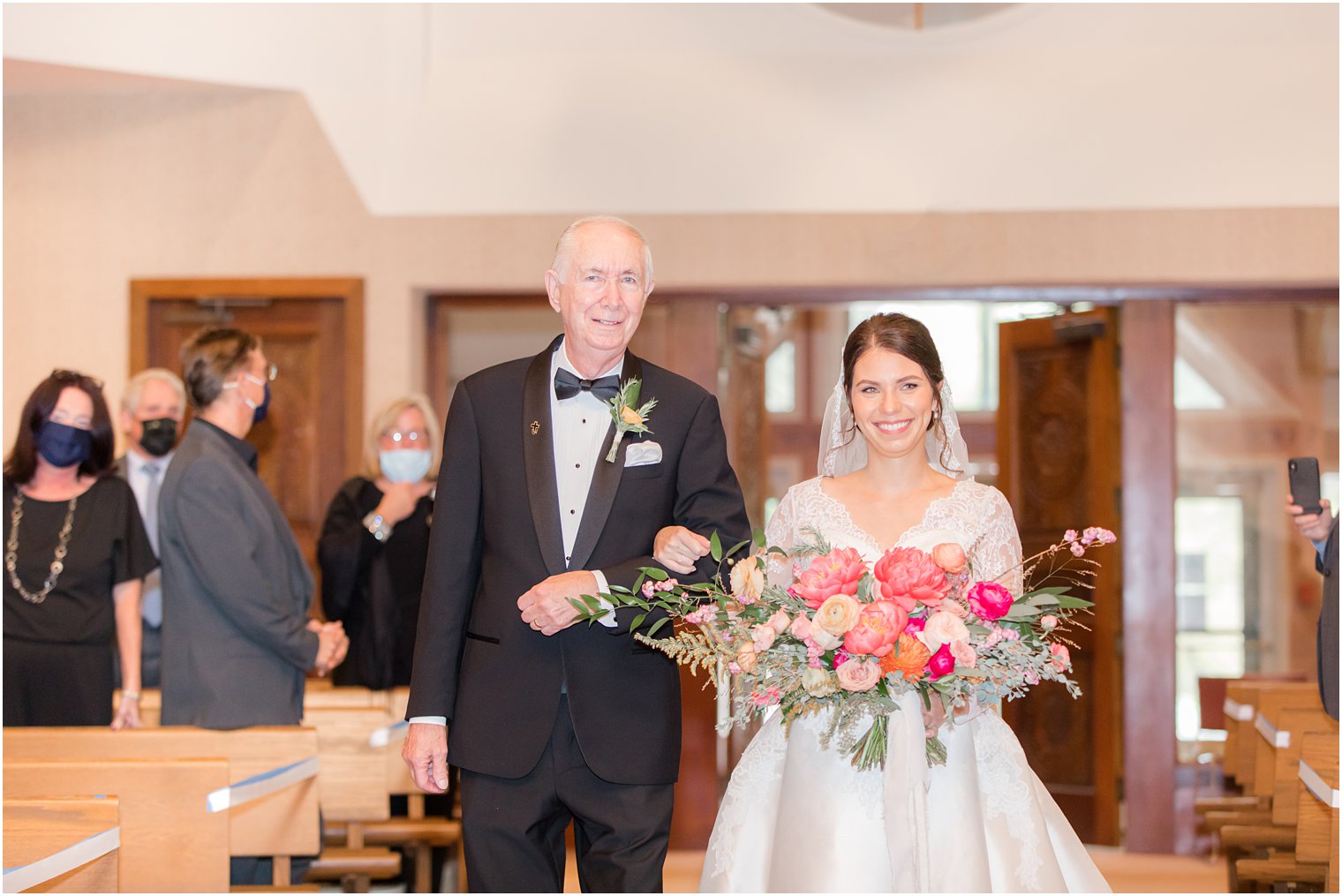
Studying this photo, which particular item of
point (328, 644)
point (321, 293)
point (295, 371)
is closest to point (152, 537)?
point (328, 644)

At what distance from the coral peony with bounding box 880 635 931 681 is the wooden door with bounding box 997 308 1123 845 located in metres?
4.50

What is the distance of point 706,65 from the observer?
20.5ft

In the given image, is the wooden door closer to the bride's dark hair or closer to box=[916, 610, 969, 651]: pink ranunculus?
the bride's dark hair

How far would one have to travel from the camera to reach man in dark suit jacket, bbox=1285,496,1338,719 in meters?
3.92

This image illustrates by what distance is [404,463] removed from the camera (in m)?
5.44

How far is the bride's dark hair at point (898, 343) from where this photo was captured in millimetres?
2910

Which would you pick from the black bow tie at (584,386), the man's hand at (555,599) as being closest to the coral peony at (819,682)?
the man's hand at (555,599)

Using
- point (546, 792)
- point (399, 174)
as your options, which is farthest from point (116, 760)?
point (399, 174)

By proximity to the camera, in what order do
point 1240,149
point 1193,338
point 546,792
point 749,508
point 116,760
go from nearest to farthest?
point 546,792
point 116,760
point 1240,149
point 1193,338
point 749,508

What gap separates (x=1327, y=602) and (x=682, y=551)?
91.6 inches

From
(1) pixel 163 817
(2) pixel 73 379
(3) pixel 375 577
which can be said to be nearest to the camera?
(1) pixel 163 817

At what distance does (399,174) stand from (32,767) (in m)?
3.70

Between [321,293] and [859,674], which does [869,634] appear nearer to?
[859,674]

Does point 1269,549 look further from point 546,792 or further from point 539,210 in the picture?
point 546,792
